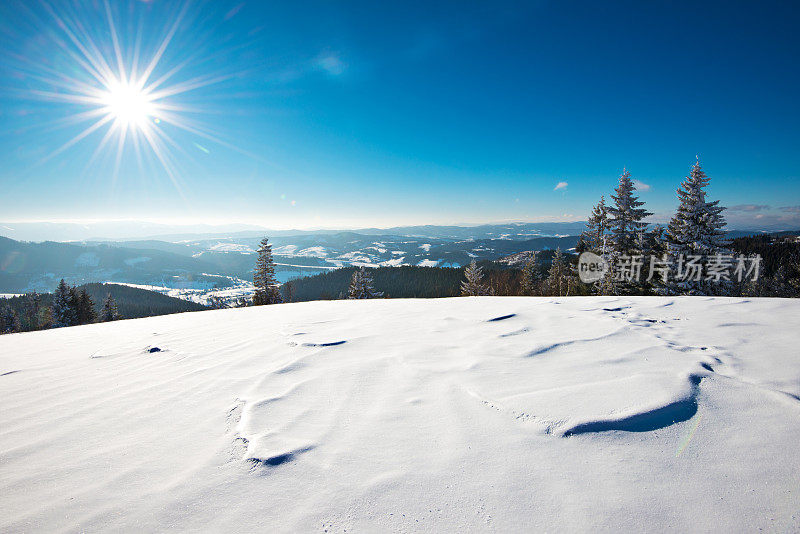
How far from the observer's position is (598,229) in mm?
26969

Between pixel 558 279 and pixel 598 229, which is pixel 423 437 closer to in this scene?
pixel 598 229

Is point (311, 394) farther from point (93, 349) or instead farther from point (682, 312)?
point (682, 312)

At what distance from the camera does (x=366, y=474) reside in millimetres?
1709

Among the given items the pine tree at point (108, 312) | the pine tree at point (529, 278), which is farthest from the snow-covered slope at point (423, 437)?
the pine tree at point (108, 312)

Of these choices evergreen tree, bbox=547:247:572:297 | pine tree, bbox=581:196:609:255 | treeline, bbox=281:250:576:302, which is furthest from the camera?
treeline, bbox=281:250:576:302

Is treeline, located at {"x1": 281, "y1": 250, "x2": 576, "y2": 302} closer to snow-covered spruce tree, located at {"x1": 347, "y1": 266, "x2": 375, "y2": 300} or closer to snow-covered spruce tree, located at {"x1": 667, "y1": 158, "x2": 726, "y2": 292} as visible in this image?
snow-covered spruce tree, located at {"x1": 347, "y1": 266, "x2": 375, "y2": 300}

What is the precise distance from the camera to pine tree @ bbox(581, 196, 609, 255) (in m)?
25.6

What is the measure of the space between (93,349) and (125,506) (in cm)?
518

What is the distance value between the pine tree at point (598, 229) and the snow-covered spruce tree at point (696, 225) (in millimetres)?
5015

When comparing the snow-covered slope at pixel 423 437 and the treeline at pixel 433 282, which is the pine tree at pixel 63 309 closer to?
the treeline at pixel 433 282

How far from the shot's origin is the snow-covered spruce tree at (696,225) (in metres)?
19.8

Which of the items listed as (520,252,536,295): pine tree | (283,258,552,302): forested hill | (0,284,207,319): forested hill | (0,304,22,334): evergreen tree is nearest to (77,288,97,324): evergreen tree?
(0,304,22,334): evergreen tree

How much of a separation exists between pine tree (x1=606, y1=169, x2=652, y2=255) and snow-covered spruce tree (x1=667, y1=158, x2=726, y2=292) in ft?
11.7

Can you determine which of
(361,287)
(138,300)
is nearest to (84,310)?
(361,287)
